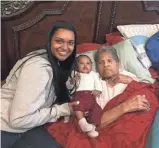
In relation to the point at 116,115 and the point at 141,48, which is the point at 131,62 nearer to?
the point at 141,48

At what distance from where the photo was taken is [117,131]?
1.62 m

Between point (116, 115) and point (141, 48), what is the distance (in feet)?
1.94

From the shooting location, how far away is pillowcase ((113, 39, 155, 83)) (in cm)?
197

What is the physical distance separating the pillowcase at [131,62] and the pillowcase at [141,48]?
0.04m

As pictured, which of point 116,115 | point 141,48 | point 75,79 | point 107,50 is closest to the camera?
point 116,115

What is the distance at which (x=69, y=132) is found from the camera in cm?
169

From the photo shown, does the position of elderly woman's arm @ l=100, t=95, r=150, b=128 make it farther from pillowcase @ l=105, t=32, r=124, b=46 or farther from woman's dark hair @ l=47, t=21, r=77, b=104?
pillowcase @ l=105, t=32, r=124, b=46

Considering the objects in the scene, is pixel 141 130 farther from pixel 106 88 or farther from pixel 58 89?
pixel 58 89

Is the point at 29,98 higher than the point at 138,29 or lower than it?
lower

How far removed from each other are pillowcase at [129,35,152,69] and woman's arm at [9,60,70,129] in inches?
27.4

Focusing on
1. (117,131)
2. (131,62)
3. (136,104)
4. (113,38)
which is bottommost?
(117,131)

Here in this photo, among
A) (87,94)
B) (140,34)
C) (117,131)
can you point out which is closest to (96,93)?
(87,94)

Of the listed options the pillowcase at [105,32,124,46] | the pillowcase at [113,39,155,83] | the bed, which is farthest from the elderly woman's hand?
the pillowcase at [105,32,124,46]

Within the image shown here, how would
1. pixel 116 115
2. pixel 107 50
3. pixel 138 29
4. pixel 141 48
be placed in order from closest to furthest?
1. pixel 116 115
2. pixel 107 50
3. pixel 141 48
4. pixel 138 29
